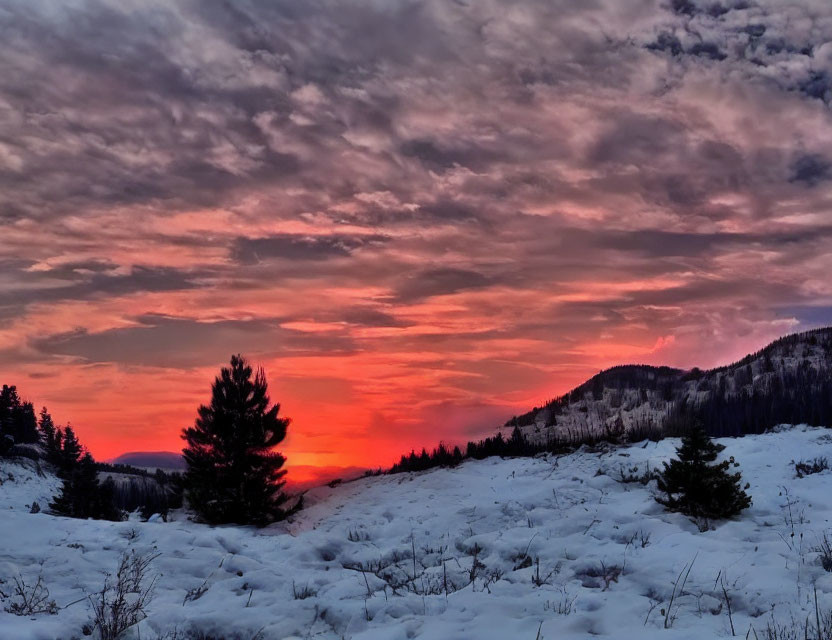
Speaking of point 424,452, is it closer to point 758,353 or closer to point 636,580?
point 636,580

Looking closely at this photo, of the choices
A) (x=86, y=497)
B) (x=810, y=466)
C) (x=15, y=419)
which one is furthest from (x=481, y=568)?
(x=15, y=419)

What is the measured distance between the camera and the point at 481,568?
9.34 m

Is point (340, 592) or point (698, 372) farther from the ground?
point (698, 372)

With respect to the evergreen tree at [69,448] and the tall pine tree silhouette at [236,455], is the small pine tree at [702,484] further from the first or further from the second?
the evergreen tree at [69,448]

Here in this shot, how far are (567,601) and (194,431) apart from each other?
1588cm

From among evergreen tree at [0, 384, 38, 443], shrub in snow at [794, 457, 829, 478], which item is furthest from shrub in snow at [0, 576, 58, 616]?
evergreen tree at [0, 384, 38, 443]

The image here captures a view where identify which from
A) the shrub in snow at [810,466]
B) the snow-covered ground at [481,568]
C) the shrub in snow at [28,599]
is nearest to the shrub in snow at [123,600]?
the snow-covered ground at [481,568]

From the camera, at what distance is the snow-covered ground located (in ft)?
21.0

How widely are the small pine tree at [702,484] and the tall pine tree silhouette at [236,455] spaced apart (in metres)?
12.3

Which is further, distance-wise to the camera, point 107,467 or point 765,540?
point 107,467

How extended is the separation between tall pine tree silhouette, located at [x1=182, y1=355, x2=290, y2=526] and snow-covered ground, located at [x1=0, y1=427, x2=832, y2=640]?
9.76ft

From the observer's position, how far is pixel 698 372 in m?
99.6

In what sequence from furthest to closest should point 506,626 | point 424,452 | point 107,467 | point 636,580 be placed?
point 107,467, point 424,452, point 636,580, point 506,626

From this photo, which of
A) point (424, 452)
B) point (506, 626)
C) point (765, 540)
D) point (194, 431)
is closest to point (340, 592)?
point (506, 626)
